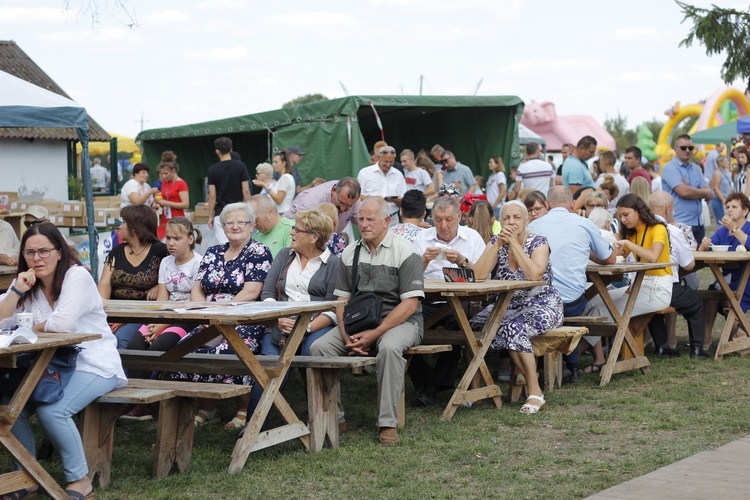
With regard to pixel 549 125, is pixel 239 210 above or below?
below

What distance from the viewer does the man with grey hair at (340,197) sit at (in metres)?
8.59

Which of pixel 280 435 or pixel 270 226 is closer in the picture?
pixel 280 435

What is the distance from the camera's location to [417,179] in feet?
41.2

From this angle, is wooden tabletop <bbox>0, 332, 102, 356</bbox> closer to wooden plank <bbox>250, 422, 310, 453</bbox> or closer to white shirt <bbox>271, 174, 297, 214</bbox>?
wooden plank <bbox>250, 422, 310, 453</bbox>

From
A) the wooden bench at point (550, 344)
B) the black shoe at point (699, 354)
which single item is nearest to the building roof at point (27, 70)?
the black shoe at point (699, 354)

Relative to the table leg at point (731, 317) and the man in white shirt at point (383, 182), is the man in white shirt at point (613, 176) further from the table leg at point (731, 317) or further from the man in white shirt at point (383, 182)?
the table leg at point (731, 317)

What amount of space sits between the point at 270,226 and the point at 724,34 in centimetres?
897

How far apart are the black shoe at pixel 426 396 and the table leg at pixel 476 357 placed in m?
0.35

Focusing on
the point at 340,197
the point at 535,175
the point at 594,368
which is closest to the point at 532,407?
the point at 594,368

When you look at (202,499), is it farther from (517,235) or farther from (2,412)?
(517,235)

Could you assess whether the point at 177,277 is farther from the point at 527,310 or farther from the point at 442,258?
the point at 527,310

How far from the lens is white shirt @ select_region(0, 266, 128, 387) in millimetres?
4355

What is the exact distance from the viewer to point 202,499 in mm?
4293

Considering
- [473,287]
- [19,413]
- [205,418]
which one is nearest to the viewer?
[19,413]
